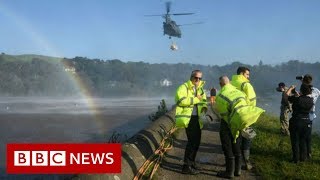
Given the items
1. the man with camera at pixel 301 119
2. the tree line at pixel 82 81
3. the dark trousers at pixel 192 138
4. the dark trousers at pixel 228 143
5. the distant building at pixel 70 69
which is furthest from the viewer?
the distant building at pixel 70 69

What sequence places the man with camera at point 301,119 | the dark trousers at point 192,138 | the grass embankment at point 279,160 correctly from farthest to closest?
the man with camera at point 301,119 < the dark trousers at point 192,138 < the grass embankment at point 279,160

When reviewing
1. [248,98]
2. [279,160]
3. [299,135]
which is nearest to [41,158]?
[248,98]

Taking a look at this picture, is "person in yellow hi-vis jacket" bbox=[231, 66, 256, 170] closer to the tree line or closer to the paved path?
the paved path

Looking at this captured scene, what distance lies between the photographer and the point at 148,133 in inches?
449

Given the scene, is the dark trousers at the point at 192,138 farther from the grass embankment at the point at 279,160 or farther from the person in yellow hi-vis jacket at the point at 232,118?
the grass embankment at the point at 279,160

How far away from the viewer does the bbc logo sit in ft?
29.1

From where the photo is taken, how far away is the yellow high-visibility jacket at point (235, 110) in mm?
7852

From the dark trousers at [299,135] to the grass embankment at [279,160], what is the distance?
20cm

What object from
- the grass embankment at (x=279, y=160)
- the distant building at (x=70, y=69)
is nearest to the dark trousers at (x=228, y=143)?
the grass embankment at (x=279, y=160)

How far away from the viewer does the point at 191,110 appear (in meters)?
8.36

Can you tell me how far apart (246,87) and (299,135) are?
5.97ft

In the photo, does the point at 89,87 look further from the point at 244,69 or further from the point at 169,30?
the point at 244,69

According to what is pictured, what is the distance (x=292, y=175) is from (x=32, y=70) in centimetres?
17809

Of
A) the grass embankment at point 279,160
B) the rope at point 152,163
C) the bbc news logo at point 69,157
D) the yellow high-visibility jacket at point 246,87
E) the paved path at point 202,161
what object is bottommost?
the paved path at point 202,161
